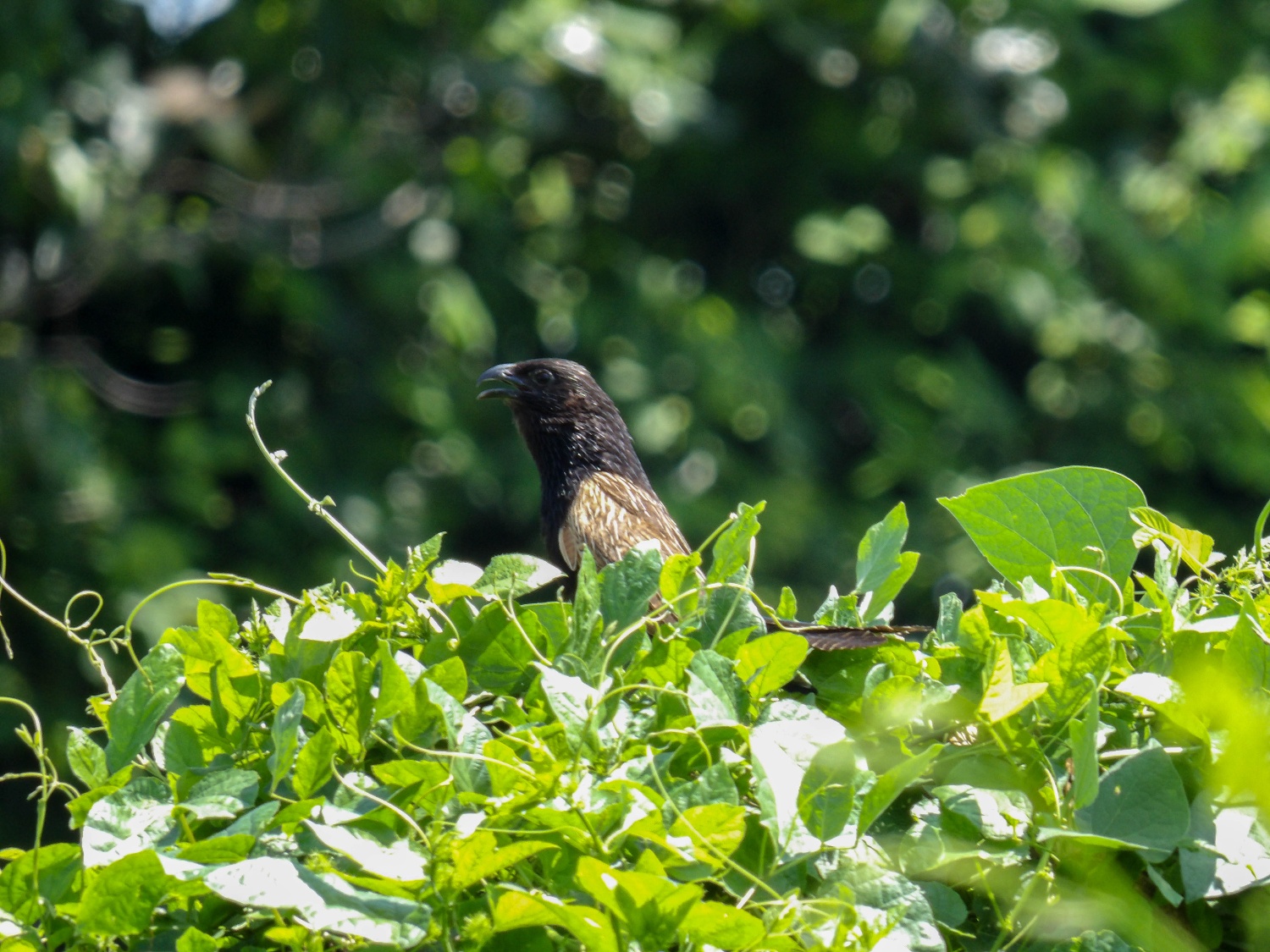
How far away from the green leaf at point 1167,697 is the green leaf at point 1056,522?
0.80 feet

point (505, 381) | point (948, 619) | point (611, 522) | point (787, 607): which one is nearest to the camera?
point (948, 619)

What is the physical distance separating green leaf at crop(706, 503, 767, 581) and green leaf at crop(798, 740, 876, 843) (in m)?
0.31

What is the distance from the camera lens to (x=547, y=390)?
488cm

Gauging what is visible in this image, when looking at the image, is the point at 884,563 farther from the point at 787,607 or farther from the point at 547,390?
the point at 547,390

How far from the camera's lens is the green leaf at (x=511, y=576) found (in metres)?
1.54

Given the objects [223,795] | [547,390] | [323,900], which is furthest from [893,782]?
[547,390]

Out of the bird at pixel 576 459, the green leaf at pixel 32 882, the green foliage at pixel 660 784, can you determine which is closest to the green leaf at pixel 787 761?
the green foliage at pixel 660 784

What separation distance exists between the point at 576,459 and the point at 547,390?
0.93ft

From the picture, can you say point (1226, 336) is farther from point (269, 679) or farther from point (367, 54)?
point (269, 679)

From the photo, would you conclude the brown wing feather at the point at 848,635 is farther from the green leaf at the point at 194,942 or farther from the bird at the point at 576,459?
the bird at the point at 576,459

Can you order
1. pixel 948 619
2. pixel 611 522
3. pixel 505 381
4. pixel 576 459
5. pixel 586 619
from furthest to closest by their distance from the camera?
pixel 505 381, pixel 576 459, pixel 611 522, pixel 948 619, pixel 586 619

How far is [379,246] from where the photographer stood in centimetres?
746

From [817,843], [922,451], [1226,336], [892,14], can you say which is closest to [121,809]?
[817,843]

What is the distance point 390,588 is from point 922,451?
653 centimetres
